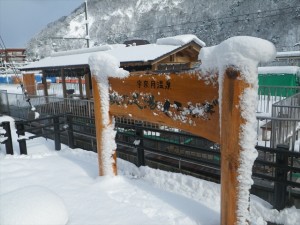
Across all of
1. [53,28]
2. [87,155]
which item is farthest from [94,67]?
[53,28]

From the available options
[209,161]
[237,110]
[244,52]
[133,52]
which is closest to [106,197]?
[209,161]

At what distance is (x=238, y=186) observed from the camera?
2961mm

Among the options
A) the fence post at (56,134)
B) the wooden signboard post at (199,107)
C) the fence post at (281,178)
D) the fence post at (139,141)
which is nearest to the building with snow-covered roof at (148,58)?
the fence post at (56,134)

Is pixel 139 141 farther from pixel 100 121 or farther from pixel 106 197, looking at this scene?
pixel 106 197

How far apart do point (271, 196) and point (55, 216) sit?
3240mm

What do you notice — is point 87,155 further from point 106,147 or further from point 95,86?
point 95,86

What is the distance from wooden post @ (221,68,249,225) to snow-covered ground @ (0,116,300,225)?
2.04ft

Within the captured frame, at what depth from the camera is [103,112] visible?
16.1ft

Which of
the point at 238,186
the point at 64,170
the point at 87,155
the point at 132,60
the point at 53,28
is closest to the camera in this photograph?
the point at 238,186

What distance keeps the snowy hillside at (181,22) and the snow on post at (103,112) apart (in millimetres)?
31209

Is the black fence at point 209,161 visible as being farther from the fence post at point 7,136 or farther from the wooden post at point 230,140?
the wooden post at point 230,140

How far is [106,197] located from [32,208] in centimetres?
129

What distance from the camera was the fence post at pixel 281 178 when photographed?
379cm

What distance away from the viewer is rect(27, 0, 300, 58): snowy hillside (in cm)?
7281
